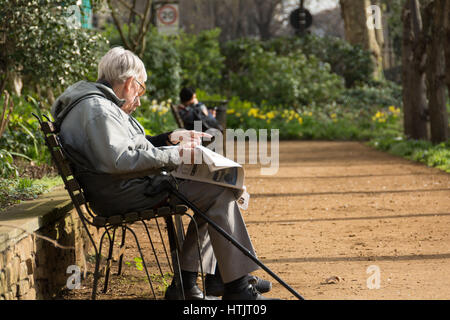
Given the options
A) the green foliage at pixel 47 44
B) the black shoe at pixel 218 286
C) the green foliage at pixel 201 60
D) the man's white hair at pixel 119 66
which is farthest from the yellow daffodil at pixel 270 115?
the man's white hair at pixel 119 66

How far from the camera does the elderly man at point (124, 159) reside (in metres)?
3.21

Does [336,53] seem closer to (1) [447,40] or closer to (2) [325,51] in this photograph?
(2) [325,51]

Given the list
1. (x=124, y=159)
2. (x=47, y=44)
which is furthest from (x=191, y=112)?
A: (x=124, y=159)

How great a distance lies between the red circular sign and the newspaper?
13.5 meters

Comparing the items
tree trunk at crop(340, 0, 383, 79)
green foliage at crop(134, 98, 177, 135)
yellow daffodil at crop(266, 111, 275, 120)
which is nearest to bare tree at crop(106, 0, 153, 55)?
green foliage at crop(134, 98, 177, 135)

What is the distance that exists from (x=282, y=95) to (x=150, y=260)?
525 inches

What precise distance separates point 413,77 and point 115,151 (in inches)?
410

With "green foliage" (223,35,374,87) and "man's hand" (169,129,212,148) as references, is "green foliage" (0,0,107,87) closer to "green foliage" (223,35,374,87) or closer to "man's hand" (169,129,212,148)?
"man's hand" (169,129,212,148)

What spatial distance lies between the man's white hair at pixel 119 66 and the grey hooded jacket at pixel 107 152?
4.3 inches

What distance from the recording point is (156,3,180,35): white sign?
54.1 feet

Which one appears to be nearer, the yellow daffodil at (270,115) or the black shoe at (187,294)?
the black shoe at (187,294)

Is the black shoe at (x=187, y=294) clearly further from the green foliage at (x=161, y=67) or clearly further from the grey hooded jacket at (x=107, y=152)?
the green foliage at (x=161, y=67)

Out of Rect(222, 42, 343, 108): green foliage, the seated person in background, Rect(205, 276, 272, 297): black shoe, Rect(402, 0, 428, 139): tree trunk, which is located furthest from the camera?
Rect(222, 42, 343, 108): green foliage

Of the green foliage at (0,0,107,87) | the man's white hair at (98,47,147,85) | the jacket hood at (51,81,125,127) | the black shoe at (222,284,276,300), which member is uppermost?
the green foliage at (0,0,107,87)
